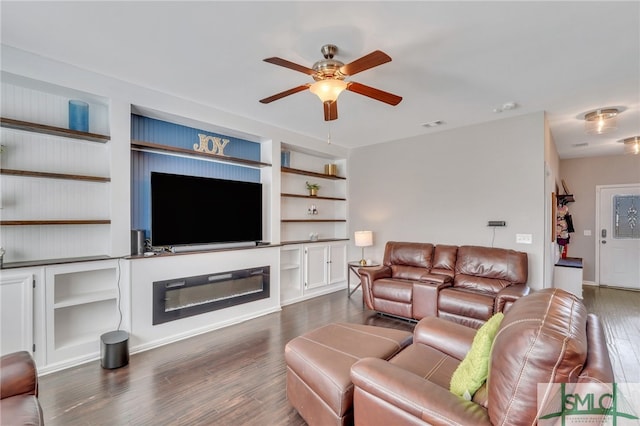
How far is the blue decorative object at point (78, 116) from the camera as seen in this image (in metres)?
2.85

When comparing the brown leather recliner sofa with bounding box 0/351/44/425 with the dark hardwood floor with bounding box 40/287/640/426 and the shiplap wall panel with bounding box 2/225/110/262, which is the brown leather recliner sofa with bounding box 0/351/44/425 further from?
the shiplap wall panel with bounding box 2/225/110/262

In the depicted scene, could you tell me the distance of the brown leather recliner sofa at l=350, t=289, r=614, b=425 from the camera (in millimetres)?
981

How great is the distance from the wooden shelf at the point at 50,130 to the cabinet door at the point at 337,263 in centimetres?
368

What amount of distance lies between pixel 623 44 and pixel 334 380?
10.7 ft

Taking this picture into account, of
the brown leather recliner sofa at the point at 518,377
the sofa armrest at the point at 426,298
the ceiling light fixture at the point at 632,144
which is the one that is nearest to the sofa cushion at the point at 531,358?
the brown leather recliner sofa at the point at 518,377

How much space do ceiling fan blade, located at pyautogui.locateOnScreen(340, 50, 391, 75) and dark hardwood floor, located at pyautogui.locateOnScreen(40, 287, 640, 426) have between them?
245cm

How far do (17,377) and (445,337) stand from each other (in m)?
2.45

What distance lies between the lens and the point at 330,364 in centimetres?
180

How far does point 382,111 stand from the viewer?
3793 millimetres

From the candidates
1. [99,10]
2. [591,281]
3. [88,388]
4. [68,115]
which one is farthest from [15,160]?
[591,281]

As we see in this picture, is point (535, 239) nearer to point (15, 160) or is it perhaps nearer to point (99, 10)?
point (99, 10)

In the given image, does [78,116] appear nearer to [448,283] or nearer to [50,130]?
[50,130]
